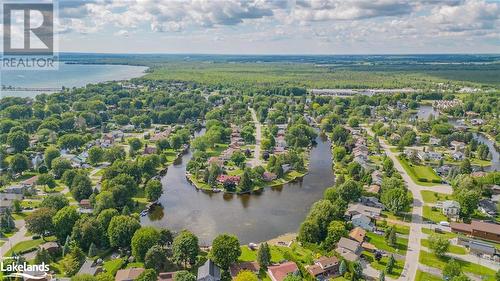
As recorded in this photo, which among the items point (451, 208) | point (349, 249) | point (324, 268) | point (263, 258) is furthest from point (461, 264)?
point (263, 258)

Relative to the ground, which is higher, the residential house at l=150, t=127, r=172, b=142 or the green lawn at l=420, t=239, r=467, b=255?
the residential house at l=150, t=127, r=172, b=142

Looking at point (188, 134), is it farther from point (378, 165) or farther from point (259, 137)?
point (378, 165)

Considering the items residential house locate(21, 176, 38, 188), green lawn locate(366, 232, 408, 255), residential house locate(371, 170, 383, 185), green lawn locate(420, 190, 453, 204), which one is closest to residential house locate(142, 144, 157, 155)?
residential house locate(21, 176, 38, 188)

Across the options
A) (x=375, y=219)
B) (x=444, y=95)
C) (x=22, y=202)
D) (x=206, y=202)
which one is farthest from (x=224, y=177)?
(x=444, y=95)

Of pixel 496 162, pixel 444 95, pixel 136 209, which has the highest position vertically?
pixel 444 95

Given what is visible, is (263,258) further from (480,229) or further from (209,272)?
(480,229)

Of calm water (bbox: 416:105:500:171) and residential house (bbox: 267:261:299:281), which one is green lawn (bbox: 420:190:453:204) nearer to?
calm water (bbox: 416:105:500:171)
